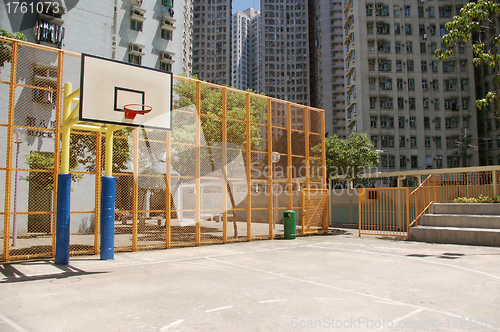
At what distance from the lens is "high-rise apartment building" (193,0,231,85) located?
12988 centimetres

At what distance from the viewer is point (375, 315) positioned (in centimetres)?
562

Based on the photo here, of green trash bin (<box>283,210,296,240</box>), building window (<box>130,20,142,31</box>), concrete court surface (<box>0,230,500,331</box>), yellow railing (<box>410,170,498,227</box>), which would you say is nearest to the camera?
concrete court surface (<box>0,230,500,331</box>)

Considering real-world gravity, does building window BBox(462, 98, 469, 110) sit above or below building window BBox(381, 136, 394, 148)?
above

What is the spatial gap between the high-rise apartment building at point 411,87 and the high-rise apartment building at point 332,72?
36.7 m

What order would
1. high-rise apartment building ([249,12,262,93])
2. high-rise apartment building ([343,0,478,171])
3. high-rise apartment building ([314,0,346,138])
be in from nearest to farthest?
high-rise apartment building ([343,0,478,171]) → high-rise apartment building ([314,0,346,138]) → high-rise apartment building ([249,12,262,93])

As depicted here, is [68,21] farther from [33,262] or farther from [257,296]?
[257,296]

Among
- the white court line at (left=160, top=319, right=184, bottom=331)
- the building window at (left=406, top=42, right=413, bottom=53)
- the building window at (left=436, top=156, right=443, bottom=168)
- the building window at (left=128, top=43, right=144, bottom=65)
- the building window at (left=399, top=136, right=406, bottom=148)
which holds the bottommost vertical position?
the white court line at (left=160, top=319, right=184, bottom=331)

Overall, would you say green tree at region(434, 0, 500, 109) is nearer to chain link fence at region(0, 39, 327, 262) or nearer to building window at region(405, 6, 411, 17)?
chain link fence at region(0, 39, 327, 262)

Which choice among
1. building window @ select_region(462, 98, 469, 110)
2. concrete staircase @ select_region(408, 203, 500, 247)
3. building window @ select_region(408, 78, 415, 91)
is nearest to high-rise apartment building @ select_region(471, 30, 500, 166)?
building window @ select_region(462, 98, 469, 110)

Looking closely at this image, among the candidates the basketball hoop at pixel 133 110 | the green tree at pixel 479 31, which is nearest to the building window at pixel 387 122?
the green tree at pixel 479 31

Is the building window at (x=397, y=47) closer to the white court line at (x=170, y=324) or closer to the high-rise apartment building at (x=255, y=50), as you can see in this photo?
the white court line at (x=170, y=324)

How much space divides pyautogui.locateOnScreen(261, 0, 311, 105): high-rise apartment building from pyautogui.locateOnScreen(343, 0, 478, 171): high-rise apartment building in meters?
70.8

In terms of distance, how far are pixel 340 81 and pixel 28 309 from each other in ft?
318

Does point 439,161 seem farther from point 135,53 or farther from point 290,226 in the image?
point 290,226
